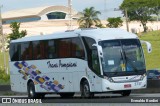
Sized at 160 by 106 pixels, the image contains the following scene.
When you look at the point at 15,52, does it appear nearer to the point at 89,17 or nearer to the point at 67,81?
the point at 67,81

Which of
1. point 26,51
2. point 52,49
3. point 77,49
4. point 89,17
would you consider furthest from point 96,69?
point 89,17

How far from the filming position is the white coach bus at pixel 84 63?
26109 mm

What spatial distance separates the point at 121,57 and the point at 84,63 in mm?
1856

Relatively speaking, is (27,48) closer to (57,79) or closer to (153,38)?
(57,79)

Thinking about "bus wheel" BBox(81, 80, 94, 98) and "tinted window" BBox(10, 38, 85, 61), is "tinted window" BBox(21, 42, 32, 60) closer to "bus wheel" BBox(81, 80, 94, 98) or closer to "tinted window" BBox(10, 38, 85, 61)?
"tinted window" BBox(10, 38, 85, 61)

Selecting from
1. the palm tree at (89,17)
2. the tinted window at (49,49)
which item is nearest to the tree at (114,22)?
the palm tree at (89,17)

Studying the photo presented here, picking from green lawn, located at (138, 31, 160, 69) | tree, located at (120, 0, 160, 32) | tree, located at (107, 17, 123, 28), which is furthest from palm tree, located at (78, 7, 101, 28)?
tree, located at (120, 0, 160, 32)

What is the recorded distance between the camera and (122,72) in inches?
1029

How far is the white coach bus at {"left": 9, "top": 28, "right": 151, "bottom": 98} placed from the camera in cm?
2611

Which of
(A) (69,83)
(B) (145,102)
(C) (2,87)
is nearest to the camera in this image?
(B) (145,102)

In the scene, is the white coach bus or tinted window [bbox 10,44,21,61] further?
tinted window [bbox 10,44,21,61]

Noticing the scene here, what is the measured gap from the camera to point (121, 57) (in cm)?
2612

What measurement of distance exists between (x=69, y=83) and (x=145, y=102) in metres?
13.9

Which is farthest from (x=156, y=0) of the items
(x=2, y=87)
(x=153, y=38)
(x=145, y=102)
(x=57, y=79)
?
(x=145, y=102)
